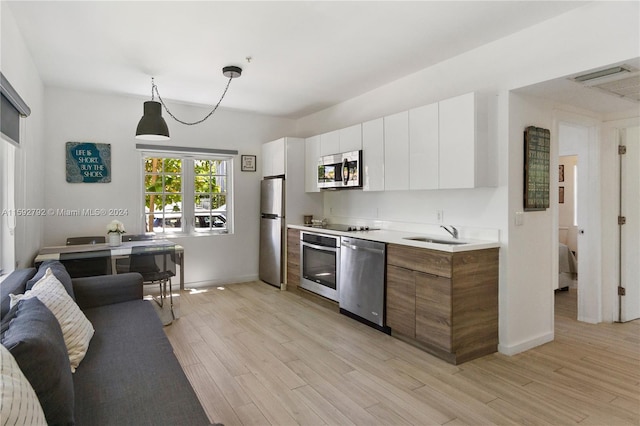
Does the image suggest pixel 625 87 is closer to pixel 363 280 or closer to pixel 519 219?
pixel 519 219

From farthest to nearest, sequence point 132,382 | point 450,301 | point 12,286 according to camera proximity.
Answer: point 450,301 < point 12,286 < point 132,382

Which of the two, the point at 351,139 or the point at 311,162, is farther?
the point at 311,162

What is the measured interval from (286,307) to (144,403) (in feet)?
9.62

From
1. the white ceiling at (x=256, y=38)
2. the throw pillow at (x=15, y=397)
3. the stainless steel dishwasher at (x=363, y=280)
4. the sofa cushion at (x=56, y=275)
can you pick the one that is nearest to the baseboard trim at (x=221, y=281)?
the stainless steel dishwasher at (x=363, y=280)

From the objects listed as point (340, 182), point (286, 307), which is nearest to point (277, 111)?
point (340, 182)

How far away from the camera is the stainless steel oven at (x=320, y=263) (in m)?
4.23

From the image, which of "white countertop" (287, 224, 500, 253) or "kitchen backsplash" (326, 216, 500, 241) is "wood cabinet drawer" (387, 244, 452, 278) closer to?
"white countertop" (287, 224, 500, 253)

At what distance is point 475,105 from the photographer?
3002 mm

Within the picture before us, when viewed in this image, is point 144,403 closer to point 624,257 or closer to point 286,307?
point 286,307

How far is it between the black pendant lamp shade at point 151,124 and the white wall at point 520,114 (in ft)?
8.79

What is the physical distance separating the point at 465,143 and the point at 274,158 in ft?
10.2

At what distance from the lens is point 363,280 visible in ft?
12.3

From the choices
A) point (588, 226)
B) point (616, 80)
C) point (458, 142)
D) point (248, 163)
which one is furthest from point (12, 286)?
point (588, 226)

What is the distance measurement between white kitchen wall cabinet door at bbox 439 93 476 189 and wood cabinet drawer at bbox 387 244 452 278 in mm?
628
